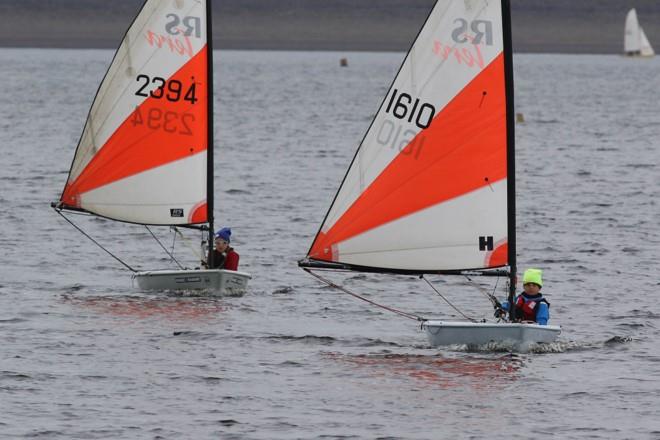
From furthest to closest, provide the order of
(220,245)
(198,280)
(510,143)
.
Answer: (220,245)
(198,280)
(510,143)

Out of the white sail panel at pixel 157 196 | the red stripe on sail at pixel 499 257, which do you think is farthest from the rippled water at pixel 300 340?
the white sail panel at pixel 157 196

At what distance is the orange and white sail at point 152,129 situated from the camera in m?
32.9

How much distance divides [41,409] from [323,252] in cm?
559

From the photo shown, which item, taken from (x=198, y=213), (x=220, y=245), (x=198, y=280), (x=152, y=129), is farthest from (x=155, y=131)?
(x=198, y=280)

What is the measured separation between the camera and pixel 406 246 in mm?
26375

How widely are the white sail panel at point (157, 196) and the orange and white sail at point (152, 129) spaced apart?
20 millimetres

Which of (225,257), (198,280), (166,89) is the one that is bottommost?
(198,280)

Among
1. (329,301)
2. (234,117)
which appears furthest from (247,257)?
(234,117)

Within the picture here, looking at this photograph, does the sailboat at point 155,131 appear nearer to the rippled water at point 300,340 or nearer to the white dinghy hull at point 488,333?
the rippled water at point 300,340

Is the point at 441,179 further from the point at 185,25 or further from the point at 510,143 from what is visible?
the point at 185,25

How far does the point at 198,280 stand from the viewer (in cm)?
3138

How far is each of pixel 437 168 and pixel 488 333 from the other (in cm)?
284

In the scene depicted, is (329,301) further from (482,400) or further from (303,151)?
(303,151)

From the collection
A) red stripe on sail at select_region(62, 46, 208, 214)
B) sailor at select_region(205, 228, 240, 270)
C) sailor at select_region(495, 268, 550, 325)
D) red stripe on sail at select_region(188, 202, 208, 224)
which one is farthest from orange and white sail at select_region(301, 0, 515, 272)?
red stripe on sail at select_region(62, 46, 208, 214)
